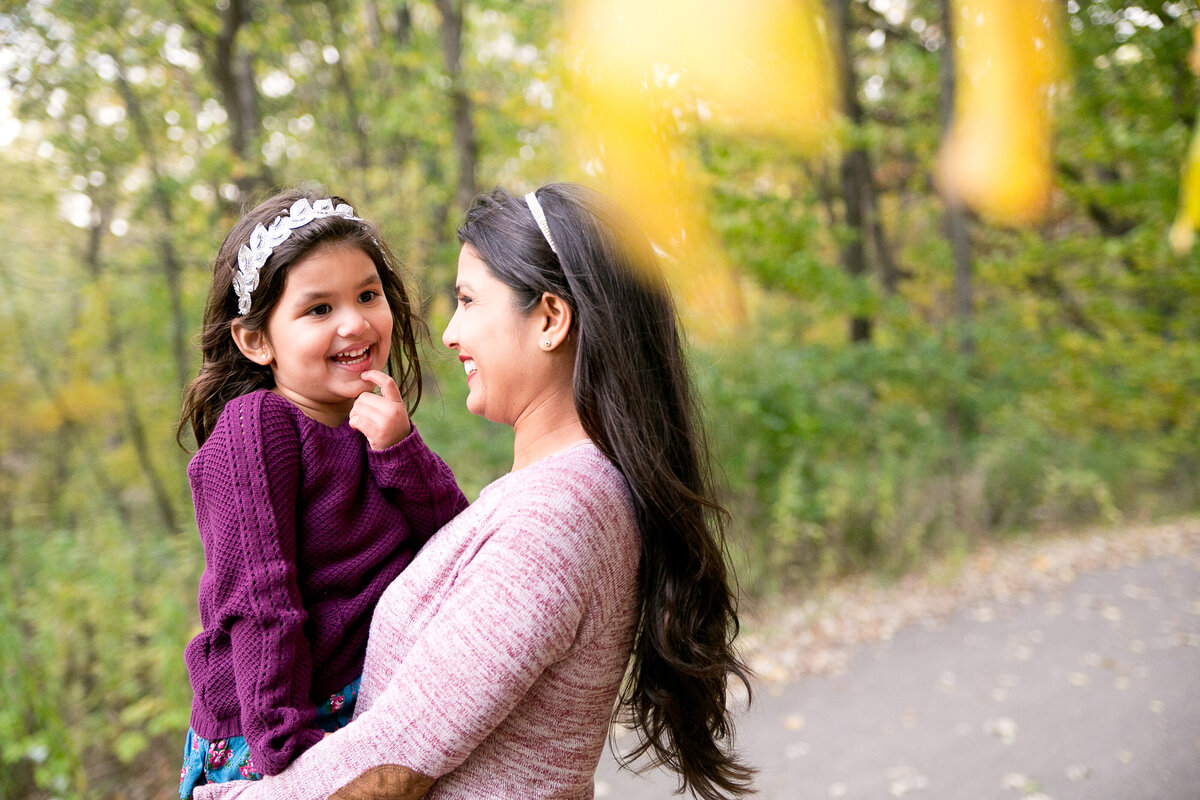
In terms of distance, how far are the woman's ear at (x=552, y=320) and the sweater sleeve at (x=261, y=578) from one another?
475 mm

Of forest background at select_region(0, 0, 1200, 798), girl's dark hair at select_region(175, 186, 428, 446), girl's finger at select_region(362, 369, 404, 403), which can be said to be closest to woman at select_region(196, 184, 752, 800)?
girl's finger at select_region(362, 369, 404, 403)

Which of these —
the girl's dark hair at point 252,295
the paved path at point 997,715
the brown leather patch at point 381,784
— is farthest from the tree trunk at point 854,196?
the brown leather patch at point 381,784

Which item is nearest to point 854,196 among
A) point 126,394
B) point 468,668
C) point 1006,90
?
point 126,394

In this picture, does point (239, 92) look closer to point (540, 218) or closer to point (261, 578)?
point (540, 218)

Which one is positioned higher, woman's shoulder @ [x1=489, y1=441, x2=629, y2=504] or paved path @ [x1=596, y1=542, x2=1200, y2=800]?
woman's shoulder @ [x1=489, y1=441, x2=629, y2=504]

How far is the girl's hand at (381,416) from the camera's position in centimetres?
148

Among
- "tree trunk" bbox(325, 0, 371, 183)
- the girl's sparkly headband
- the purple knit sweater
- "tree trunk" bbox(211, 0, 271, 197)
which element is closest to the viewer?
the purple knit sweater

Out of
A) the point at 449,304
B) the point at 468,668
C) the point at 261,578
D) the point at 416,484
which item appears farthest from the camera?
the point at 449,304

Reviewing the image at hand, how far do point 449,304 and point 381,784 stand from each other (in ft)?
26.5

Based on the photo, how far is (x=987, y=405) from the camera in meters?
9.92

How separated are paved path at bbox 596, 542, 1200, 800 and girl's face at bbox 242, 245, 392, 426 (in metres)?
3.15

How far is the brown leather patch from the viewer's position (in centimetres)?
123

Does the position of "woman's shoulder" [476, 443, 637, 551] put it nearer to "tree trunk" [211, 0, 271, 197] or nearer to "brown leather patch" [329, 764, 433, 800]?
"brown leather patch" [329, 764, 433, 800]

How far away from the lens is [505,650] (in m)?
1.21
